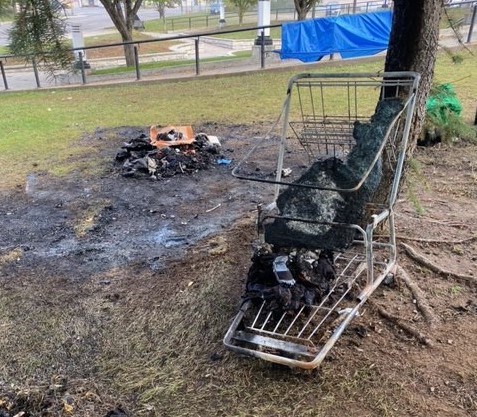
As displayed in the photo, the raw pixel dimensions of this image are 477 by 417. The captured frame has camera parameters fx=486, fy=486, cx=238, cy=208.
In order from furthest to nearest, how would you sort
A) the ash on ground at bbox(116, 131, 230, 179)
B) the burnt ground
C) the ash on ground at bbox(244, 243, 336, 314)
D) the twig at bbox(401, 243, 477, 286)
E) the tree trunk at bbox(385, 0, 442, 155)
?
the ash on ground at bbox(116, 131, 230, 179), the twig at bbox(401, 243, 477, 286), the tree trunk at bbox(385, 0, 442, 155), the ash on ground at bbox(244, 243, 336, 314), the burnt ground

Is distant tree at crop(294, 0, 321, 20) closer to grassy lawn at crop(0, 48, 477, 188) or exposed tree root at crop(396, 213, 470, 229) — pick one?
grassy lawn at crop(0, 48, 477, 188)

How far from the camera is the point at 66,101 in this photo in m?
10.5

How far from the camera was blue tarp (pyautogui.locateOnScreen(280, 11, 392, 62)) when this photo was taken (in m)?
10.9

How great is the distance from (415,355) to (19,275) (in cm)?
272

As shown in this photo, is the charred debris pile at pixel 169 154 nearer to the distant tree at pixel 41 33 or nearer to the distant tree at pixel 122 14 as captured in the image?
the distant tree at pixel 41 33

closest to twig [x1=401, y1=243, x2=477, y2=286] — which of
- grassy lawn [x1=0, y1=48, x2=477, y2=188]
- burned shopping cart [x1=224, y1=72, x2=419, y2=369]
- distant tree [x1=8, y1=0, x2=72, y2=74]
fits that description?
burned shopping cart [x1=224, y1=72, x2=419, y2=369]

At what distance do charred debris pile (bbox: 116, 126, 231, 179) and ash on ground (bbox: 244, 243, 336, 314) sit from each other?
2928 mm

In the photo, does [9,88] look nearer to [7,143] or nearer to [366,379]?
[7,143]

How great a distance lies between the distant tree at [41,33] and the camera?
1.67m

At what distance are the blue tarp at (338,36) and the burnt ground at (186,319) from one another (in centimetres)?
728

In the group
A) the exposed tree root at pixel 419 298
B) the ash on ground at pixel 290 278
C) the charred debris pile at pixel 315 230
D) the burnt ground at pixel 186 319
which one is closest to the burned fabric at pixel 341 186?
the charred debris pile at pixel 315 230

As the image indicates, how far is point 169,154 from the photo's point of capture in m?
5.60

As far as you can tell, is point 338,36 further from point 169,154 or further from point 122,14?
point 169,154

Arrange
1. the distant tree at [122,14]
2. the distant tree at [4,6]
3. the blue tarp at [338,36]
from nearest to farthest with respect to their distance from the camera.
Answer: the distant tree at [4,6] < the blue tarp at [338,36] < the distant tree at [122,14]
